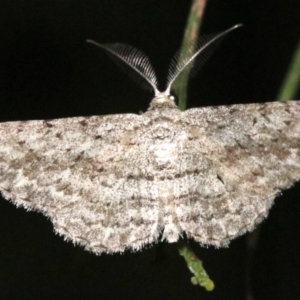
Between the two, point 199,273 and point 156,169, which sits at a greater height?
point 156,169

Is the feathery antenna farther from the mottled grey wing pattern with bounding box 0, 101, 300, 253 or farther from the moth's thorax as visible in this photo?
the mottled grey wing pattern with bounding box 0, 101, 300, 253

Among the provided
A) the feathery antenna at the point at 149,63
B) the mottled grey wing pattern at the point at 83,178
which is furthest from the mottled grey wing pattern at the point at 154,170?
the feathery antenna at the point at 149,63

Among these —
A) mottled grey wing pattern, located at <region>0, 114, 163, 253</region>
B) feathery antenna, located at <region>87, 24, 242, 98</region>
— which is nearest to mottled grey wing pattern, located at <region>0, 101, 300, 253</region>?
mottled grey wing pattern, located at <region>0, 114, 163, 253</region>

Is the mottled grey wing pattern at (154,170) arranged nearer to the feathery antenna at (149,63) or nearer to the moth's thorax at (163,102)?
the moth's thorax at (163,102)

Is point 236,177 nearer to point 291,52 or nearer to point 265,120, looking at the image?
point 265,120

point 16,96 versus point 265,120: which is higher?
point 265,120

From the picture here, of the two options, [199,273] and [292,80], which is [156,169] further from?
[292,80]

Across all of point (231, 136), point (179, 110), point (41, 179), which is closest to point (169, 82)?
point (179, 110)

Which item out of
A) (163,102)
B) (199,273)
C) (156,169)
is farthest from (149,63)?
(199,273)
